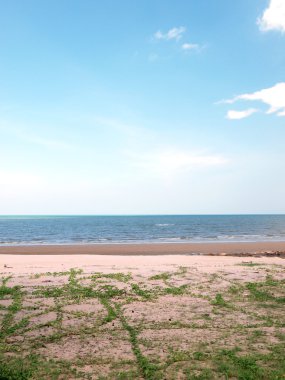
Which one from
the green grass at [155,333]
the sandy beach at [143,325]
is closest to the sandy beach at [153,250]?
the sandy beach at [143,325]

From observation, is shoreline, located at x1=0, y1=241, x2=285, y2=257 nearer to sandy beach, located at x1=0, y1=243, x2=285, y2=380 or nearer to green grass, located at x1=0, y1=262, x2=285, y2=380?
sandy beach, located at x1=0, y1=243, x2=285, y2=380

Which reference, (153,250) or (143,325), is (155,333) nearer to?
(143,325)

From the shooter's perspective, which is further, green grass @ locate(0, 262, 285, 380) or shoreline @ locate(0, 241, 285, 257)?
shoreline @ locate(0, 241, 285, 257)

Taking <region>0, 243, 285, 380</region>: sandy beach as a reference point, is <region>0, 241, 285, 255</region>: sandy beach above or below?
below

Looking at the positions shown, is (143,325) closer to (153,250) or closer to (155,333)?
(155,333)

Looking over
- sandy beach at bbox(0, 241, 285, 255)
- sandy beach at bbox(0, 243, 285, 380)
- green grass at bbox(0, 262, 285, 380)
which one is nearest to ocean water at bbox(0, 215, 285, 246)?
sandy beach at bbox(0, 241, 285, 255)

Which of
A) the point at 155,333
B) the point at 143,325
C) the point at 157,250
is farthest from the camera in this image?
the point at 157,250

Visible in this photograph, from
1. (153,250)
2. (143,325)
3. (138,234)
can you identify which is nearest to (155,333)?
(143,325)

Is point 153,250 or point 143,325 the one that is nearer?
point 143,325

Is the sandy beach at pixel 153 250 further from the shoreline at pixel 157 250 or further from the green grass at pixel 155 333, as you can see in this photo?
the green grass at pixel 155 333

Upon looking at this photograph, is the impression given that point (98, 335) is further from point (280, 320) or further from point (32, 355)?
point (280, 320)

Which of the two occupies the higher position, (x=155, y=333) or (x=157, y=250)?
(x=155, y=333)

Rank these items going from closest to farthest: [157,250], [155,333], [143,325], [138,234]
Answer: [155,333]
[143,325]
[157,250]
[138,234]

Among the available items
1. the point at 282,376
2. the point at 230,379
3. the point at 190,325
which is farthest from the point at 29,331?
the point at 282,376
